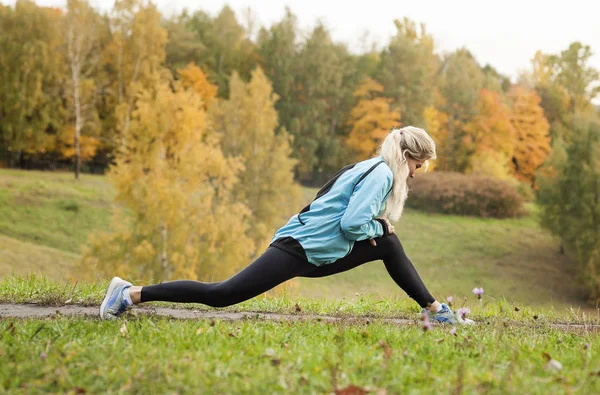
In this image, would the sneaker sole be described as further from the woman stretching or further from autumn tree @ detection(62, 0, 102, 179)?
autumn tree @ detection(62, 0, 102, 179)

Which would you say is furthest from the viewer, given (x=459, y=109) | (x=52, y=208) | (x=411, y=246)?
(x=459, y=109)

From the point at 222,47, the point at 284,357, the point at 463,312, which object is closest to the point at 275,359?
the point at 284,357

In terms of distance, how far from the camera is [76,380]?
3176mm

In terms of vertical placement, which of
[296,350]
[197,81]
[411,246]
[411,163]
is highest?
[197,81]

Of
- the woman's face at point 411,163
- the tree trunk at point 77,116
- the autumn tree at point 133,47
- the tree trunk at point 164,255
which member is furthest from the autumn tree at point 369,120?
the woman's face at point 411,163

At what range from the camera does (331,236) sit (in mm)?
4797

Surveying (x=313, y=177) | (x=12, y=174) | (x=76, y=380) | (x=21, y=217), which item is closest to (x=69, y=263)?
(x=21, y=217)

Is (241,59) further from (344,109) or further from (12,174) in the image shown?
(12,174)

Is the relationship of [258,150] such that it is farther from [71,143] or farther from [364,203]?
[364,203]

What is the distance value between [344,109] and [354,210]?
1937 inches

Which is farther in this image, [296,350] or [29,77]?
[29,77]

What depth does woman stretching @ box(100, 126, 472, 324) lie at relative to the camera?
468 centimetres

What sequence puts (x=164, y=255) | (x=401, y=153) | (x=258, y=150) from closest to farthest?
(x=401, y=153) < (x=164, y=255) < (x=258, y=150)

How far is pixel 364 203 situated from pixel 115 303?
2.04m
